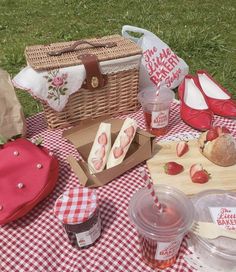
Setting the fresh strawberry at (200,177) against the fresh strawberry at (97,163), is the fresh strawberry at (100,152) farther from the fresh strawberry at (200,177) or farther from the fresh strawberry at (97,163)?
the fresh strawberry at (200,177)

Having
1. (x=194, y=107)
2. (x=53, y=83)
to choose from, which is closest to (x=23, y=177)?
(x=53, y=83)

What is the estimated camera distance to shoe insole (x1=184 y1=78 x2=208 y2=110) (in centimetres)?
238

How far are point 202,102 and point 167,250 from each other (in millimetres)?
1301

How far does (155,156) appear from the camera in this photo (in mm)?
1977

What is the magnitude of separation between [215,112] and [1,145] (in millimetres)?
1459

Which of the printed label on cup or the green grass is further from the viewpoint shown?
the green grass

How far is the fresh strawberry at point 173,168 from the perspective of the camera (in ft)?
5.95

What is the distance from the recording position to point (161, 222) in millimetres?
1336

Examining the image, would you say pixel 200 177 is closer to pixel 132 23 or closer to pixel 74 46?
pixel 74 46

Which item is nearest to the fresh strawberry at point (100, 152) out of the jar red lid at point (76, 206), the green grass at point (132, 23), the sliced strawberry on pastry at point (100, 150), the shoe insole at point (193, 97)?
the sliced strawberry on pastry at point (100, 150)

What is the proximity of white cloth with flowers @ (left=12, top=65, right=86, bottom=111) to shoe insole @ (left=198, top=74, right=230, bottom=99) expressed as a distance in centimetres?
93

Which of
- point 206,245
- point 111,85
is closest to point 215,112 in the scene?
point 111,85

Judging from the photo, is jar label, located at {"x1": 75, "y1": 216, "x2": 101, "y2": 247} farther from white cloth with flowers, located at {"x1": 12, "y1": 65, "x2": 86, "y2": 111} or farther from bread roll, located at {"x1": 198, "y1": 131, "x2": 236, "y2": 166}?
white cloth with flowers, located at {"x1": 12, "y1": 65, "x2": 86, "y2": 111}

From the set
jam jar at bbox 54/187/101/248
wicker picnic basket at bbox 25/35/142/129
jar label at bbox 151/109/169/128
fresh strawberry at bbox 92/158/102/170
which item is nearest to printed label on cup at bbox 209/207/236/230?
jam jar at bbox 54/187/101/248
